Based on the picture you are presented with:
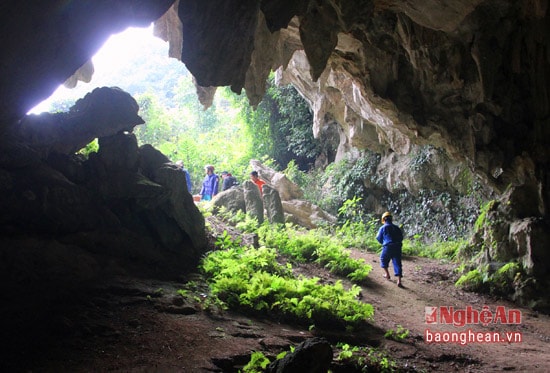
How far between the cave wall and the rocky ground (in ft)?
8.91

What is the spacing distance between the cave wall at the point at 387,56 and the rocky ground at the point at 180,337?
272 centimetres

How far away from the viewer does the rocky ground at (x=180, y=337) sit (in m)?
4.68

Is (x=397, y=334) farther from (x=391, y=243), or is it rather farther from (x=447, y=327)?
(x=391, y=243)

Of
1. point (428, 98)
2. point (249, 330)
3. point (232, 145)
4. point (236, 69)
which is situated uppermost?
point (232, 145)

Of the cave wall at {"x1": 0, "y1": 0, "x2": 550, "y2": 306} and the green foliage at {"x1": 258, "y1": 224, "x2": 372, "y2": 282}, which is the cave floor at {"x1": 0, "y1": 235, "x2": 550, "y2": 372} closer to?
the green foliage at {"x1": 258, "y1": 224, "x2": 372, "y2": 282}

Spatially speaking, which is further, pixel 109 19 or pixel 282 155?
pixel 282 155

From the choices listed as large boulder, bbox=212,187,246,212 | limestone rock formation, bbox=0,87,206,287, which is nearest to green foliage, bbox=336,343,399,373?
limestone rock formation, bbox=0,87,206,287

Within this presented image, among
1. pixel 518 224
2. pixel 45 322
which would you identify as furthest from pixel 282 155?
pixel 45 322

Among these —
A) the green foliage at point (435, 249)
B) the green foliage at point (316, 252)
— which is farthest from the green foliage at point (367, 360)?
the green foliage at point (435, 249)

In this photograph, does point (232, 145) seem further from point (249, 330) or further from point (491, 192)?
point (249, 330)

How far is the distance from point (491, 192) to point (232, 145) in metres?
17.0

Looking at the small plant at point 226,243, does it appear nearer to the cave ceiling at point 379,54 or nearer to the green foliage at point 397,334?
the cave ceiling at point 379,54

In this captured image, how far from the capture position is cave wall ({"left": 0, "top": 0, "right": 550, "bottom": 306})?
521 cm

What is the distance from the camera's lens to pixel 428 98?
1102 cm
